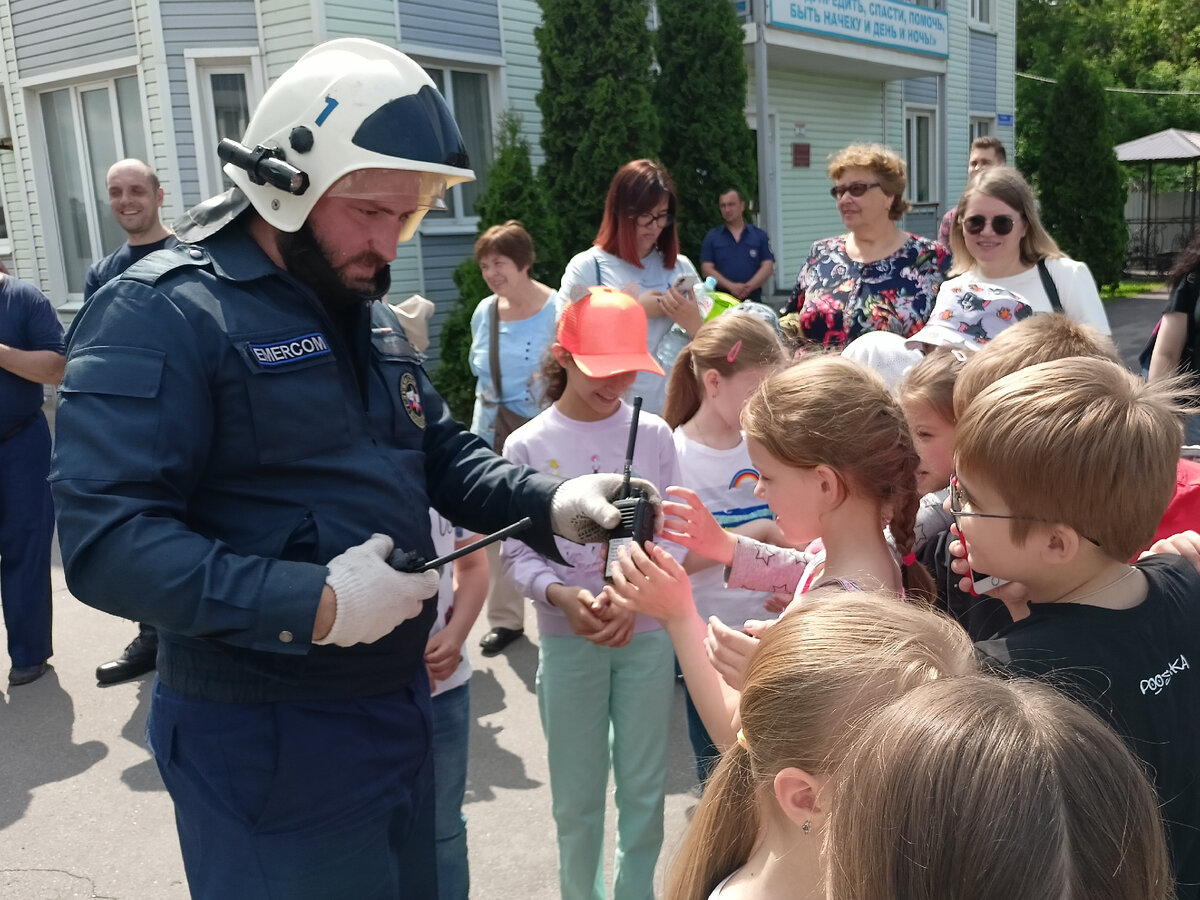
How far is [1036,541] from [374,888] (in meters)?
1.37

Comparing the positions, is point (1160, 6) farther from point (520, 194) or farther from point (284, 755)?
point (284, 755)

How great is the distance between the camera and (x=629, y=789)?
2.94 metres

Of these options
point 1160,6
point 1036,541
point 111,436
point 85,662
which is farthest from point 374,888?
point 1160,6

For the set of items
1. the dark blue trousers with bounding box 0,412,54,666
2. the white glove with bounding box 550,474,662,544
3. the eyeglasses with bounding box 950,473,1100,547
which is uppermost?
the eyeglasses with bounding box 950,473,1100,547

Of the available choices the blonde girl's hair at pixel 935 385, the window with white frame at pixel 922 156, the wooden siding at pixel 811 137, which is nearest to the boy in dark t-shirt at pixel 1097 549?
the blonde girl's hair at pixel 935 385

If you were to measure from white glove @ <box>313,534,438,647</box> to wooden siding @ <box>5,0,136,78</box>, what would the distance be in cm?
1057

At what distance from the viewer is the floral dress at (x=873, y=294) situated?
14.2ft

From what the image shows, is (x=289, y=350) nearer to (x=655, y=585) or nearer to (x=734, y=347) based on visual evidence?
(x=655, y=585)

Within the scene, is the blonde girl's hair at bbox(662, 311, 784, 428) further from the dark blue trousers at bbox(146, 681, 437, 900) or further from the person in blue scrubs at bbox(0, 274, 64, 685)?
the person in blue scrubs at bbox(0, 274, 64, 685)

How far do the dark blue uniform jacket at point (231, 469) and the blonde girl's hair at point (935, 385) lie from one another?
4.32 feet

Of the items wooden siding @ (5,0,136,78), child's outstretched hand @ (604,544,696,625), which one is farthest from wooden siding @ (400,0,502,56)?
child's outstretched hand @ (604,544,696,625)

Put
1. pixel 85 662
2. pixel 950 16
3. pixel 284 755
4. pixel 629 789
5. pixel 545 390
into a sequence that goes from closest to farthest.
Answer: pixel 284 755, pixel 629 789, pixel 545 390, pixel 85 662, pixel 950 16

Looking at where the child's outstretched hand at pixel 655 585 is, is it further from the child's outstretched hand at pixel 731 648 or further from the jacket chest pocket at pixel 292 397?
the jacket chest pocket at pixel 292 397

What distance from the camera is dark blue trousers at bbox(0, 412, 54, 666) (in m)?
5.03
